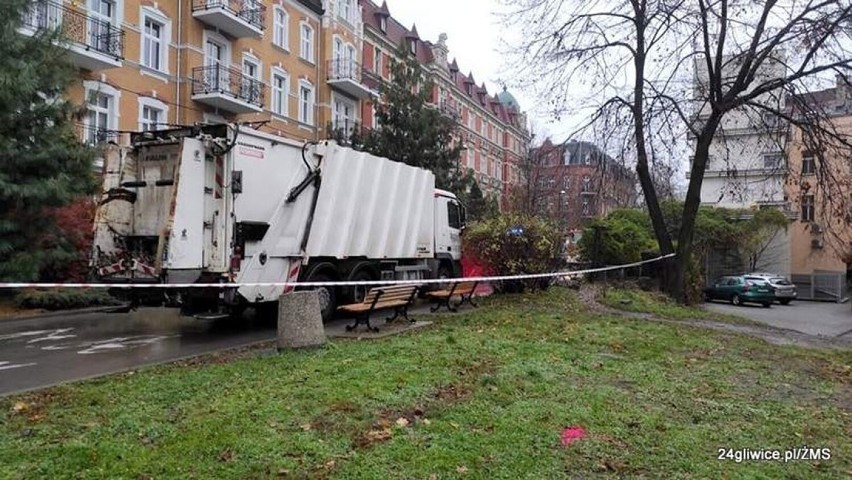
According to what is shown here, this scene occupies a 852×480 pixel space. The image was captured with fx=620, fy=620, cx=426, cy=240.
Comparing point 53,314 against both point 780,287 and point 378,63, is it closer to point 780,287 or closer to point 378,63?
point 378,63

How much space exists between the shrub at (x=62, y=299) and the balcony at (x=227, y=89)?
11.7 metres

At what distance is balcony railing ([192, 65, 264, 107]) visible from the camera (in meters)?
24.3

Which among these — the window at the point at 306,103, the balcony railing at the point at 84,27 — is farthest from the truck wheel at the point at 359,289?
the window at the point at 306,103

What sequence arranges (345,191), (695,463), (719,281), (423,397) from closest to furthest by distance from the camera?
(695,463), (423,397), (345,191), (719,281)

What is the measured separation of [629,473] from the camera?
3.96m

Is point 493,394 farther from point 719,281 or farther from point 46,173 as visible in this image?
point 719,281

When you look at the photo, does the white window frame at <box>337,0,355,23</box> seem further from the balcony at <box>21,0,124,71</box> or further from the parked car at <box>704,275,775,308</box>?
the parked car at <box>704,275,775,308</box>

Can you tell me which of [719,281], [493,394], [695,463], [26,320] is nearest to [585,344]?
[493,394]

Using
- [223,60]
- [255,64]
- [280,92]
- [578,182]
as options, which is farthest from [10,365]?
[578,182]

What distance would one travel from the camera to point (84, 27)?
64.0ft

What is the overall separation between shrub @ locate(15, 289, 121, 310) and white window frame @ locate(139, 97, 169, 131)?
30.5 feet

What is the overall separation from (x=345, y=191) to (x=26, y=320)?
286 inches

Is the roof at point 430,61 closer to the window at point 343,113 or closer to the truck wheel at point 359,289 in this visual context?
the window at point 343,113

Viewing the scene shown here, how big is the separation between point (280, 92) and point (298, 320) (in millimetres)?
23760
